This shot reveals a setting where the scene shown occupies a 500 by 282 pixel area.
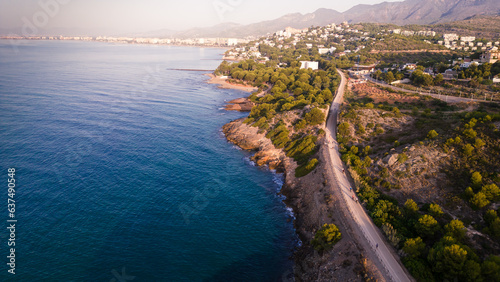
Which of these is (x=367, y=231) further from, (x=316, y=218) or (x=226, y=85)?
(x=226, y=85)

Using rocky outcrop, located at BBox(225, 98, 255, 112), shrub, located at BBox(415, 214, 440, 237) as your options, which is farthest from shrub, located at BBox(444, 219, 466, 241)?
rocky outcrop, located at BBox(225, 98, 255, 112)

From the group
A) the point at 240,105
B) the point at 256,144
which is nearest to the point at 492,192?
the point at 256,144

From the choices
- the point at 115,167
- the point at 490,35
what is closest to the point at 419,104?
the point at 115,167

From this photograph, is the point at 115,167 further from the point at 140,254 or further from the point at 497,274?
the point at 497,274


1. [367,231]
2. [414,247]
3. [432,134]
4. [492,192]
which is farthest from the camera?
[432,134]

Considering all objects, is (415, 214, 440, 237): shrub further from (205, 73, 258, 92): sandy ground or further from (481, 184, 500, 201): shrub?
(205, 73, 258, 92): sandy ground

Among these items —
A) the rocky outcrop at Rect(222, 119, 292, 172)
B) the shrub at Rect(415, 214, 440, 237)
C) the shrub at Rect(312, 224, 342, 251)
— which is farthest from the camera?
the rocky outcrop at Rect(222, 119, 292, 172)
